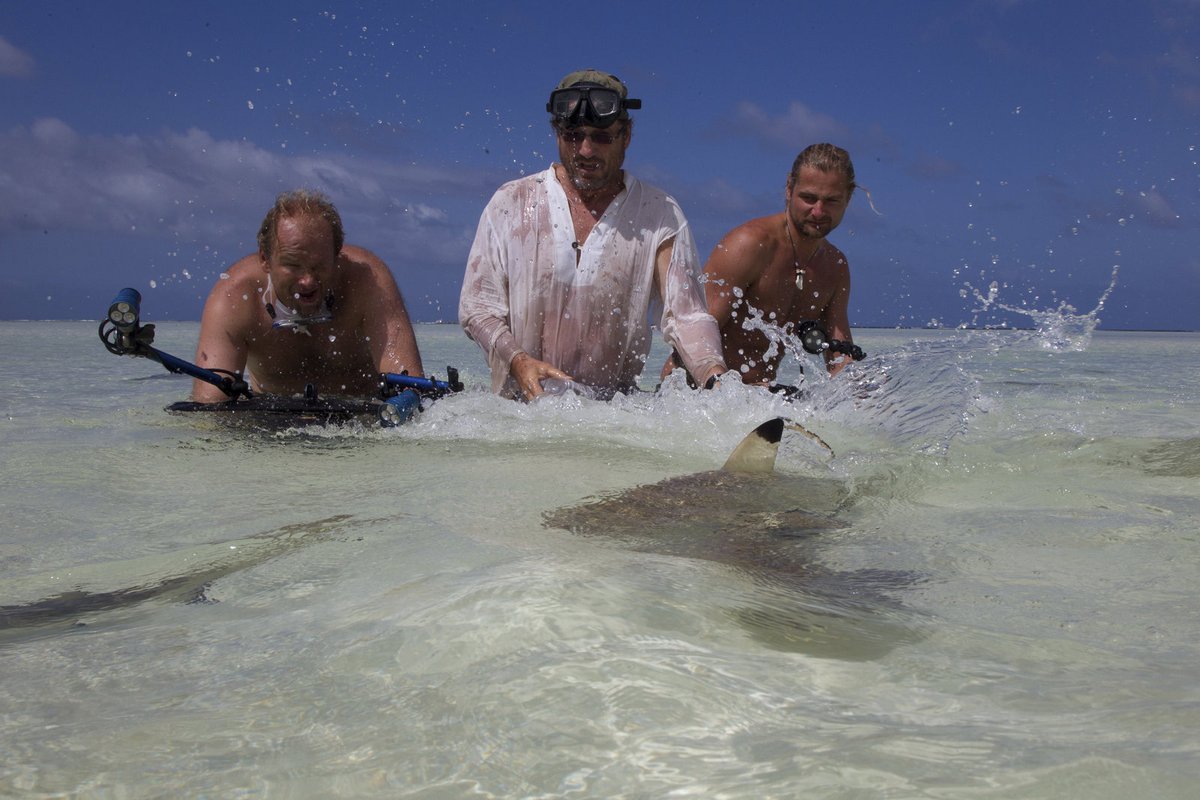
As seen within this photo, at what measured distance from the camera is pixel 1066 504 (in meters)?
3.26

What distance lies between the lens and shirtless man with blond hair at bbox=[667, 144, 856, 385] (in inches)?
237

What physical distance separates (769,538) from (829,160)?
4.02 metres

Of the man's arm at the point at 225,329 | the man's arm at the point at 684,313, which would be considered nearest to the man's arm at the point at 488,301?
the man's arm at the point at 684,313

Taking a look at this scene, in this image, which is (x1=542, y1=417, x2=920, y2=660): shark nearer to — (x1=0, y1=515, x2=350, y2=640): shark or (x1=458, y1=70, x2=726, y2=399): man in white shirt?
(x1=0, y1=515, x2=350, y2=640): shark

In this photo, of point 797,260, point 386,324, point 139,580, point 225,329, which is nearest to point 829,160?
point 797,260

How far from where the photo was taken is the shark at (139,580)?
6.93 ft

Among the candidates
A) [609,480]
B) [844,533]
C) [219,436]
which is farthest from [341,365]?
[844,533]

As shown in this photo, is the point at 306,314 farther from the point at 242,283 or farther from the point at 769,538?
the point at 769,538

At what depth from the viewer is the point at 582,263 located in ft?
16.1

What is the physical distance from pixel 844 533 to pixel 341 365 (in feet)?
12.4

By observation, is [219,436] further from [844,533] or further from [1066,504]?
[1066,504]

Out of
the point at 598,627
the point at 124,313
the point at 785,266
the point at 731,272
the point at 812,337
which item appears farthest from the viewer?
the point at 785,266

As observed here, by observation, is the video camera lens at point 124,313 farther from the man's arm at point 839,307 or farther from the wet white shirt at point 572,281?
the man's arm at point 839,307

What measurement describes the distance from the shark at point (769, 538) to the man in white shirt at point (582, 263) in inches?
63.6
